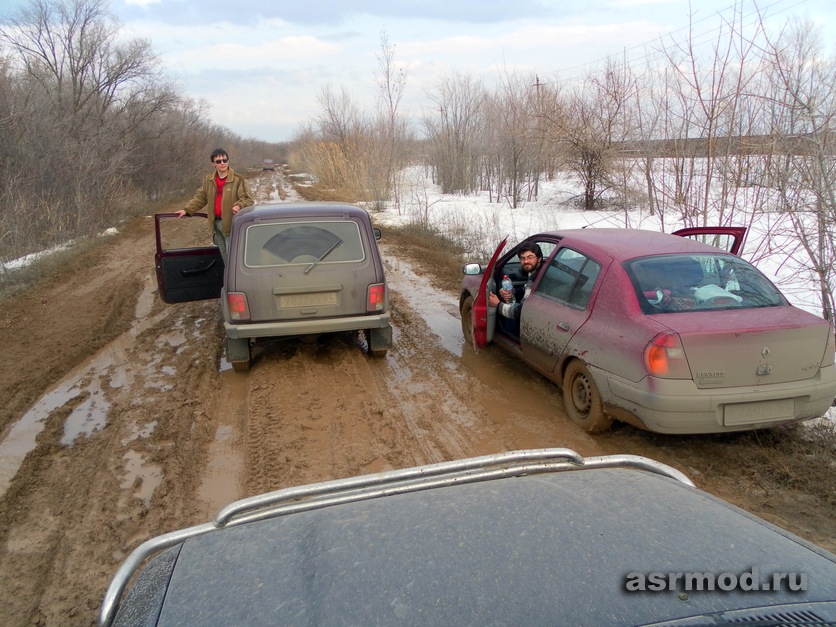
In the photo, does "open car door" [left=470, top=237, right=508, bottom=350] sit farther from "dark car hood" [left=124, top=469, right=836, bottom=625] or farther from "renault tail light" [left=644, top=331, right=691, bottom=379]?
"dark car hood" [left=124, top=469, right=836, bottom=625]

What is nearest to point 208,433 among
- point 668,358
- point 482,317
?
point 482,317

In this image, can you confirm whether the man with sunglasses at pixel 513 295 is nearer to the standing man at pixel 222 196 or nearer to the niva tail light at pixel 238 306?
the niva tail light at pixel 238 306

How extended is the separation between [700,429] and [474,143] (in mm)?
25120

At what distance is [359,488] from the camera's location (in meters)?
Result: 2.20

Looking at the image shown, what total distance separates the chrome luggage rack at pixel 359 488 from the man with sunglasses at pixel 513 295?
12.4ft

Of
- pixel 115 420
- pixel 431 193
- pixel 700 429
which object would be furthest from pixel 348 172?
pixel 700 429

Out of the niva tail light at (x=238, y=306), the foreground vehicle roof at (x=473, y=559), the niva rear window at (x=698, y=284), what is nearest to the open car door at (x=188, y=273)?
the niva tail light at (x=238, y=306)

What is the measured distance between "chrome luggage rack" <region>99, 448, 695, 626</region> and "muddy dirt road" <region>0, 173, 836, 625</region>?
1.60 meters

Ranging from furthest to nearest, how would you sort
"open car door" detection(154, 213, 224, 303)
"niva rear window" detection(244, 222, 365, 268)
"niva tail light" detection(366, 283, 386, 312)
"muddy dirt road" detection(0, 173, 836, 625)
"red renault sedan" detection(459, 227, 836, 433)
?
"open car door" detection(154, 213, 224, 303) → "niva tail light" detection(366, 283, 386, 312) → "niva rear window" detection(244, 222, 365, 268) → "red renault sedan" detection(459, 227, 836, 433) → "muddy dirt road" detection(0, 173, 836, 625)

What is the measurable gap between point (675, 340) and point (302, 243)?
156 inches

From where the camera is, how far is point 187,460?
4.64m

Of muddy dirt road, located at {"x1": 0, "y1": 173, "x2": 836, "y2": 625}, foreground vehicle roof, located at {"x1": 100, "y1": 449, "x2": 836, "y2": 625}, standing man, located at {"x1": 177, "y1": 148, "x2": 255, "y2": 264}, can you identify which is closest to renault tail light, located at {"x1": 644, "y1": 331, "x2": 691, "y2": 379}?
muddy dirt road, located at {"x1": 0, "y1": 173, "x2": 836, "y2": 625}

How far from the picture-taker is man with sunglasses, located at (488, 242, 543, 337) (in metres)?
6.20

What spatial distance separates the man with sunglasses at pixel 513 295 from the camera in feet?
20.4
